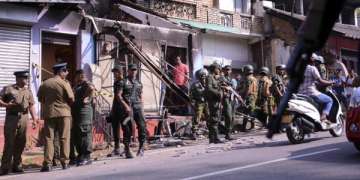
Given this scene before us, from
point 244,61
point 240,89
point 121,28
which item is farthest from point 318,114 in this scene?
point 244,61

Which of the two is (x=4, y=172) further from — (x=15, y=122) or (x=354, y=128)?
(x=354, y=128)

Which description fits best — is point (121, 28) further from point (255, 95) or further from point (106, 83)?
point (255, 95)

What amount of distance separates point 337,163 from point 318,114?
3.11 metres

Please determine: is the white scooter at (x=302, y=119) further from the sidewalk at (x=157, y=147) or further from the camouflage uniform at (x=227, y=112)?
the camouflage uniform at (x=227, y=112)

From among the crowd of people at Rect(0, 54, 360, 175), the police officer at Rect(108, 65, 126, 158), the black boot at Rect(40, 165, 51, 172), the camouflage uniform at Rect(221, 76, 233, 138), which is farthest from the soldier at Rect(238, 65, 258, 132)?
the black boot at Rect(40, 165, 51, 172)

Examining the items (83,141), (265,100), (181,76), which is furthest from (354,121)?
(181,76)

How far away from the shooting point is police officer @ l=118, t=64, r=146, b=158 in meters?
10.2

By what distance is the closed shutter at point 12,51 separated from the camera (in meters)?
12.8

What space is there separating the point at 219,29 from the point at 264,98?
538cm

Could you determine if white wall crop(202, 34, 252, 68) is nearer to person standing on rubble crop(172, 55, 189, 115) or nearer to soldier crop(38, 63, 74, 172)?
person standing on rubble crop(172, 55, 189, 115)

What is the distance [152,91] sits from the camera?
1595cm

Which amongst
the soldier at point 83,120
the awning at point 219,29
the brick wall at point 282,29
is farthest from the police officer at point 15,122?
the brick wall at point 282,29

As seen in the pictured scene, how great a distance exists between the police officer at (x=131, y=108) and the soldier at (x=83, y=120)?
0.72m

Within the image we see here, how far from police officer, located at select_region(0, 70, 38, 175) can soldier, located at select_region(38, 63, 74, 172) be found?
0.37 meters
